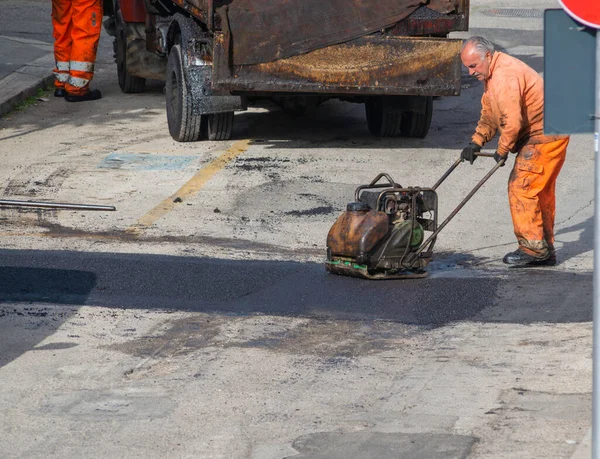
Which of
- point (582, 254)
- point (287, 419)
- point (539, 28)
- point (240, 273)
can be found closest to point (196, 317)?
point (240, 273)

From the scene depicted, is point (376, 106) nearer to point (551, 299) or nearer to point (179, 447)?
point (551, 299)

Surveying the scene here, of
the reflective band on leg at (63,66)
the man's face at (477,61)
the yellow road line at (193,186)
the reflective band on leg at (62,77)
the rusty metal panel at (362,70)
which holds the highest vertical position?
the man's face at (477,61)

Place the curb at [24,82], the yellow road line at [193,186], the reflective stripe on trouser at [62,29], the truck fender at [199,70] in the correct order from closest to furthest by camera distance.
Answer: the yellow road line at [193,186] < the truck fender at [199,70] < the curb at [24,82] < the reflective stripe on trouser at [62,29]

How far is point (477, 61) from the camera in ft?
25.7

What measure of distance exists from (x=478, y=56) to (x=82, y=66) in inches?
290

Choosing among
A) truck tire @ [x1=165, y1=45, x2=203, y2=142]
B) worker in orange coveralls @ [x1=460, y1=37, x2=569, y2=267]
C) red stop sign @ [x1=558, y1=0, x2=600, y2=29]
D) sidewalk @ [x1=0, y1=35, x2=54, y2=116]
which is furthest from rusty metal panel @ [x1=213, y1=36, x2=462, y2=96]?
red stop sign @ [x1=558, y1=0, x2=600, y2=29]

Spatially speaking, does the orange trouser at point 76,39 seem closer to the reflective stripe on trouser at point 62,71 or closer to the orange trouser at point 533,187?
the reflective stripe on trouser at point 62,71

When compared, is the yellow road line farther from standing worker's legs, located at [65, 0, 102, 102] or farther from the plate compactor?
standing worker's legs, located at [65, 0, 102, 102]

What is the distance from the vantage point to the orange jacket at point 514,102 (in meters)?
7.85

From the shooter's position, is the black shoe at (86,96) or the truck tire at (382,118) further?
the black shoe at (86,96)

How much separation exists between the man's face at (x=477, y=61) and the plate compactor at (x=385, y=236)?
616mm

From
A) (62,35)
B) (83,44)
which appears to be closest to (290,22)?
(83,44)

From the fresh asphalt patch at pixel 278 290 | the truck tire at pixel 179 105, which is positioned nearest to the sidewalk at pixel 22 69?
the truck tire at pixel 179 105

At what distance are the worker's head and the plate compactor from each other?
2.05 ft
